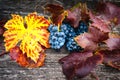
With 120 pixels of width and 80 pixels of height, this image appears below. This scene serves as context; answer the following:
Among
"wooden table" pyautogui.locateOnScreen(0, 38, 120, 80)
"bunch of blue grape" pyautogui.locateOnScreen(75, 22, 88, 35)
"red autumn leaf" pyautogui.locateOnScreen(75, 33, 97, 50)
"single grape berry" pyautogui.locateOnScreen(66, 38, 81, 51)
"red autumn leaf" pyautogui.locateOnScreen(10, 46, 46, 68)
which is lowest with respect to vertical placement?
"wooden table" pyautogui.locateOnScreen(0, 38, 120, 80)

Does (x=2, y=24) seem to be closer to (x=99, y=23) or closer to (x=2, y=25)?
(x=2, y=25)

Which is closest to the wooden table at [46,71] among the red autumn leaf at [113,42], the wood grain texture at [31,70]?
the wood grain texture at [31,70]

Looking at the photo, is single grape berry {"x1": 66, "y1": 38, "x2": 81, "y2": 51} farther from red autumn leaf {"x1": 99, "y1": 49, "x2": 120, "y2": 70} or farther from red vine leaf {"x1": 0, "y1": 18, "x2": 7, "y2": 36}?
red vine leaf {"x1": 0, "y1": 18, "x2": 7, "y2": 36}

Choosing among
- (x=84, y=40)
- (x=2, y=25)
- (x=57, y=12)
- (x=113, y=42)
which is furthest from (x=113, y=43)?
(x=2, y=25)

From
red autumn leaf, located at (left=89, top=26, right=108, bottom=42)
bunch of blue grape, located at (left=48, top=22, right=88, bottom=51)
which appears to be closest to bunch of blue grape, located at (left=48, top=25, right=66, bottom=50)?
bunch of blue grape, located at (left=48, top=22, right=88, bottom=51)

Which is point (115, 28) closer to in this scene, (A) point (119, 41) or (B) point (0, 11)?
(A) point (119, 41)
